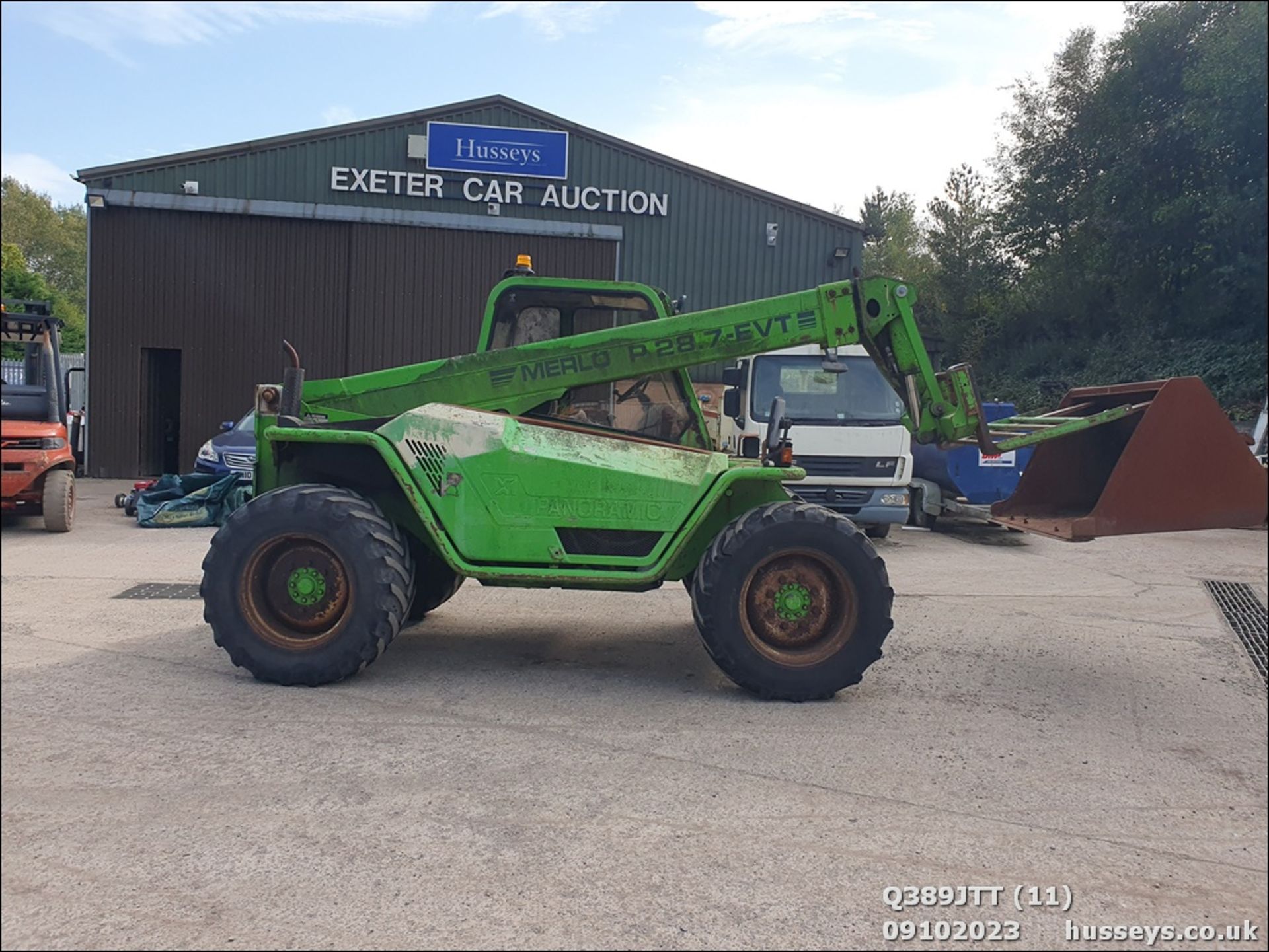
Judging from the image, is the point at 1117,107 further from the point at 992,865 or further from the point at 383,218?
the point at 383,218

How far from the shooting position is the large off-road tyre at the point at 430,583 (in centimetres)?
712

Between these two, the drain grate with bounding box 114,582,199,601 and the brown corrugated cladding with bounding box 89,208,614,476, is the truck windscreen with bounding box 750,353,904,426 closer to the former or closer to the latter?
the drain grate with bounding box 114,582,199,601

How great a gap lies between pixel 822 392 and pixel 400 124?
37.8 ft

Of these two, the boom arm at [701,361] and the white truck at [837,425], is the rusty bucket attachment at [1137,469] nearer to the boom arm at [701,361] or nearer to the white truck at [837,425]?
the boom arm at [701,361]

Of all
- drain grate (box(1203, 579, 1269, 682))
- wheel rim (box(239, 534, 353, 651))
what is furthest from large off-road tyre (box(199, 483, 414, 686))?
drain grate (box(1203, 579, 1269, 682))

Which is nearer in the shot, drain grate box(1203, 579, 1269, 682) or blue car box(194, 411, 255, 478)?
drain grate box(1203, 579, 1269, 682)

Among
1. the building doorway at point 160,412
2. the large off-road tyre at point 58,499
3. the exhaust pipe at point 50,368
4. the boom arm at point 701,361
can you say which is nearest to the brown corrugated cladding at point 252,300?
the building doorway at point 160,412

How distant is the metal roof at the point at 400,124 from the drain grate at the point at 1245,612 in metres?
12.9

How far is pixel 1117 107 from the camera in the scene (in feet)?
11.1

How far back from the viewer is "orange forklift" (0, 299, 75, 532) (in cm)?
988

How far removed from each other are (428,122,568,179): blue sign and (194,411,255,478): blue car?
24.4 ft

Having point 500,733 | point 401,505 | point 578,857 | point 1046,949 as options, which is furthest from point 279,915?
point 401,505

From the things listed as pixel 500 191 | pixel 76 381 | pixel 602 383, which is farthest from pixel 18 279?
pixel 76 381

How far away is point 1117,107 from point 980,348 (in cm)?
286
